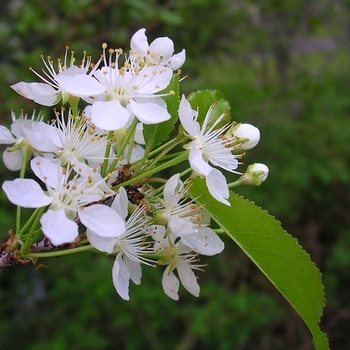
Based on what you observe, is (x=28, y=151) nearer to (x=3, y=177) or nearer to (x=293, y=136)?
(x=3, y=177)

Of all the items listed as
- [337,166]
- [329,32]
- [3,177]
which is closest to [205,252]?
[3,177]

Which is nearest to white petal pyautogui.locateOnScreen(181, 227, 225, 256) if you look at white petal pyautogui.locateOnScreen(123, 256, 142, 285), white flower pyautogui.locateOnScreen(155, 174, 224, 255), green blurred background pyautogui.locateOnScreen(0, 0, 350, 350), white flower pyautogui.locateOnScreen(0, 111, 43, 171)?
white flower pyautogui.locateOnScreen(155, 174, 224, 255)

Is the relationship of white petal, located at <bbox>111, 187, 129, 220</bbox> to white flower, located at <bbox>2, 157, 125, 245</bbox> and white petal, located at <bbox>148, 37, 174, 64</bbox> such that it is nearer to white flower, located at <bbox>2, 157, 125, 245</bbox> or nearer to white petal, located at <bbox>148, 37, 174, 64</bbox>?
white flower, located at <bbox>2, 157, 125, 245</bbox>

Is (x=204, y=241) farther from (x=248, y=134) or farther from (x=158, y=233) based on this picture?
(x=248, y=134)

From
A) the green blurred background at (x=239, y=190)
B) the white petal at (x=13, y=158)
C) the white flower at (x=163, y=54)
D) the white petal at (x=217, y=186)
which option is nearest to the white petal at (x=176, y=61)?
the white flower at (x=163, y=54)

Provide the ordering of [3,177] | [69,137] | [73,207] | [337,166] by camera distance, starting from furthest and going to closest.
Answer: [337,166]
[3,177]
[69,137]
[73,207]

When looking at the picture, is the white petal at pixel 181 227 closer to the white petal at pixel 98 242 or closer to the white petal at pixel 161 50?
the white petal at pixel 98 242
